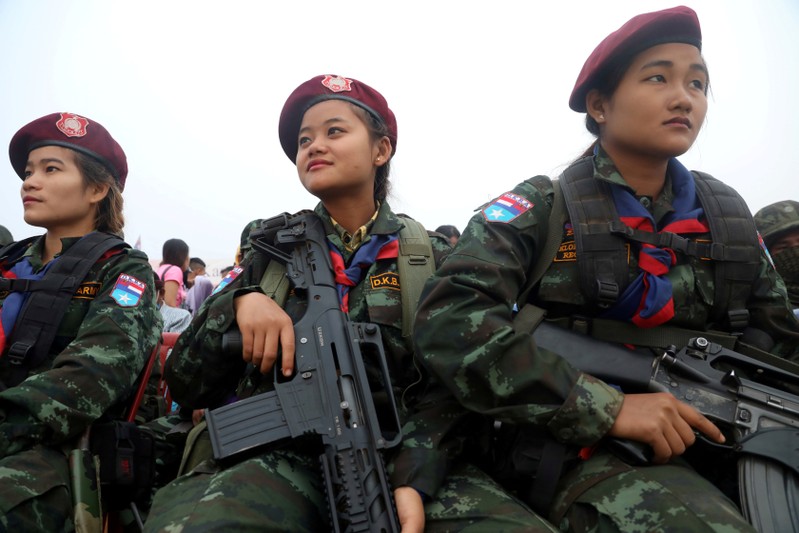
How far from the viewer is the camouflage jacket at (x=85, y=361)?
196 cm

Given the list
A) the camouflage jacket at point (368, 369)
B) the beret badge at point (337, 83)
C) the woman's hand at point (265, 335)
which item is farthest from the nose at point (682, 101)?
the woman's hand at point (265, 335)

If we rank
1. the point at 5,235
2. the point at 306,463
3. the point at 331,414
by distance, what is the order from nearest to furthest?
the point at 331,414
the point at 306,463
the point at 5,235

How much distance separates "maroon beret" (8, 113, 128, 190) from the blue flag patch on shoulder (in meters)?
2.12

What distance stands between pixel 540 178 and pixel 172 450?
1901 mm

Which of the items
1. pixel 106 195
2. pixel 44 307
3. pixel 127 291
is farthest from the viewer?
pixel 106 195

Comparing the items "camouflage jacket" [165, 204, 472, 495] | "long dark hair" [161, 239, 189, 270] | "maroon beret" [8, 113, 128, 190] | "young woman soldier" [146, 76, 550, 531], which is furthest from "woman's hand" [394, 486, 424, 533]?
"long dark hair" [161, 239, 189, 270]

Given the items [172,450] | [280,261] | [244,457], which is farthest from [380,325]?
[172,450]

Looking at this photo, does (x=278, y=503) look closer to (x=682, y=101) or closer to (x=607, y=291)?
(x=607, y=291)

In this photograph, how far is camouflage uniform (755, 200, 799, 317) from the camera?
298cm

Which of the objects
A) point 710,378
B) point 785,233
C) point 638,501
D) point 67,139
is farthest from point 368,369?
point 785,233

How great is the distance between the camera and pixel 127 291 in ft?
8.10

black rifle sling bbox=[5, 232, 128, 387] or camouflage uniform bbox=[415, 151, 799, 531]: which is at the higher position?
black rifle sling bbox=[5, 232, 128, 387]

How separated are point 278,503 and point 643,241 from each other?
54.8 inches

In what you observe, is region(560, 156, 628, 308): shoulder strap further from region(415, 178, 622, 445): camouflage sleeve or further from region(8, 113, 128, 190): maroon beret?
region(8, 113, 128, 190): maroon beret
